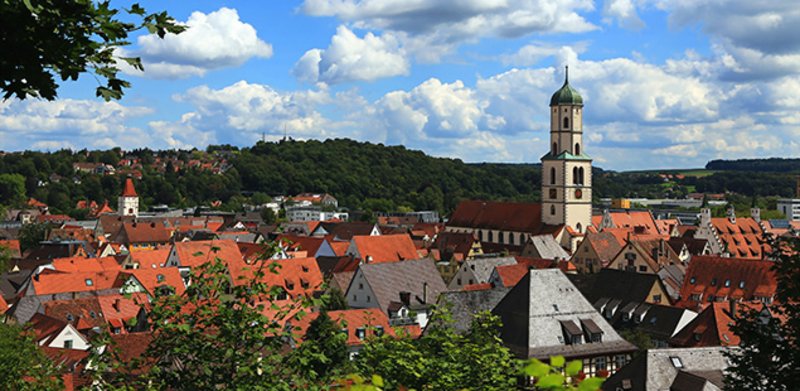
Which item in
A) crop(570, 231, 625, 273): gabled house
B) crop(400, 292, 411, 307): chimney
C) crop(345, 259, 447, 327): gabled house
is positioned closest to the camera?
crop(345, 259, 447, 327): gabled house

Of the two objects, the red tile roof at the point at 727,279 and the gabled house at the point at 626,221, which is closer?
the red tile roof at the point at 727,279

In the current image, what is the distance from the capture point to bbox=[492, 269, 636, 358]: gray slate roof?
99.9ft

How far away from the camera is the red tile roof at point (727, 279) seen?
146 ft

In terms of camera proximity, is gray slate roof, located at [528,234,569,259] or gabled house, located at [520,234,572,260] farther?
gray slate roof, located at [528,234,569,259]

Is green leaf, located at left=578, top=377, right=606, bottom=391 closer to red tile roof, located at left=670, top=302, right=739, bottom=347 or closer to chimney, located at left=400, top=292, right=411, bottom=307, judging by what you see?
red tile roof, located at left=670, top=302, right=739, bottom=347

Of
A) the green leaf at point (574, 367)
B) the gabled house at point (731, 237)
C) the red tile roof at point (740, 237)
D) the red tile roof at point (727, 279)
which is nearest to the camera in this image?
the green leaf at point (574, 367)

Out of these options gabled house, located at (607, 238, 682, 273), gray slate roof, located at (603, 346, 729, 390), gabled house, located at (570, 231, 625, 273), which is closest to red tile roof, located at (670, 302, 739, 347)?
gray slate roof, located at (603, 346, 729, 390)

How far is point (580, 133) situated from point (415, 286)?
43.8 metres

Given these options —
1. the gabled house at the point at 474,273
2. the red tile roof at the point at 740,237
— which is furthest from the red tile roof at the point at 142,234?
the red tile roof at the point at 740,237

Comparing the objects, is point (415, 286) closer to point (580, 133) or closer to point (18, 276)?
point (18, 276)

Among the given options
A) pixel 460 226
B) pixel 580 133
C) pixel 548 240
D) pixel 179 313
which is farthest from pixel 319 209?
pixel 179 313

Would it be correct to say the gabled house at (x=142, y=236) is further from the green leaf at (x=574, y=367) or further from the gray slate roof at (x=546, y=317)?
the green leaf at (x=574, y=367)

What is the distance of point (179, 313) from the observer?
9.88m

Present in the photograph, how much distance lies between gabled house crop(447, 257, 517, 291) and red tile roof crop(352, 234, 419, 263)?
11.3 metres
